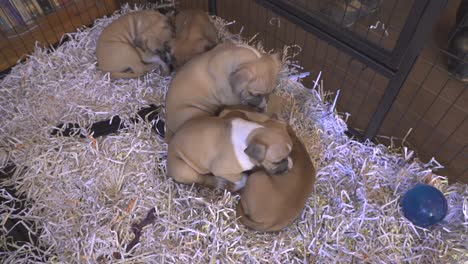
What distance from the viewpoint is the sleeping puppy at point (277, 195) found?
6.02 feet

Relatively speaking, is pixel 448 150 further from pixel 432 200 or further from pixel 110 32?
pixel 110 32

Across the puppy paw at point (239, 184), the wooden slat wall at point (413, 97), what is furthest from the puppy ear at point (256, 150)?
the wooden slat wall at point (413, 97)

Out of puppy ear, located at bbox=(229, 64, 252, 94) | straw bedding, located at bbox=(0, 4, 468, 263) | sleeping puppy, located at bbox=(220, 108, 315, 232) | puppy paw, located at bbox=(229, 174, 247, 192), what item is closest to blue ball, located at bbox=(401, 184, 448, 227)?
straw bedding, located at bbox=(0, 4, 468, 263)

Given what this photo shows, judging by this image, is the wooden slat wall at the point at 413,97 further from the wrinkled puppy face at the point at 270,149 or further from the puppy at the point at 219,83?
the wrinkled puppy face at the point at 270,149

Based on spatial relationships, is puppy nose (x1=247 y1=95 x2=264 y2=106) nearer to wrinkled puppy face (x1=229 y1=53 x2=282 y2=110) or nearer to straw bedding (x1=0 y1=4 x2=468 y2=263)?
wrinkled puppy face (x1=229 y1=53 x2=282 y2=110)

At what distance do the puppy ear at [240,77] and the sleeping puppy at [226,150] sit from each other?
0.21 meters

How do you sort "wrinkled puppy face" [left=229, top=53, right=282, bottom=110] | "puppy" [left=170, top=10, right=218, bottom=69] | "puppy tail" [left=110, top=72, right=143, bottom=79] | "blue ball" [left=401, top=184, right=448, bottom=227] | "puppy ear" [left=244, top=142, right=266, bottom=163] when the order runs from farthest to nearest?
"puppy tail" [left=110, top=72, right=143, bottom=79], "puppy" [left=170, top=10, right=218, bottom=69], "wrinkled puppy face" [left=229, top=53, right=282, bottom=110], "blue ball" [left=401, top=184, right=448, bottom=227], "puppy ear" [left=244, top=142, right=266, bottom=163]

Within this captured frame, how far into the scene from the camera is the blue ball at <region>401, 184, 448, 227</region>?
2.01 metres

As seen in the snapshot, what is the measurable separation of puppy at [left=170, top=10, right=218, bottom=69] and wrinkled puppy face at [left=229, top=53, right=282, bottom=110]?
632mm

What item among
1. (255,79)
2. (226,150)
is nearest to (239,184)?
(226,150)

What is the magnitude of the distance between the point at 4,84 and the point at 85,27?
95 centimetres

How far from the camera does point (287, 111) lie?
2.67 metres

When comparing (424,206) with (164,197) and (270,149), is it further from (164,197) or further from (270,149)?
(164,197)

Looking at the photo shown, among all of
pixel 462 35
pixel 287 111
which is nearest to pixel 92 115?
pixel 287 111
